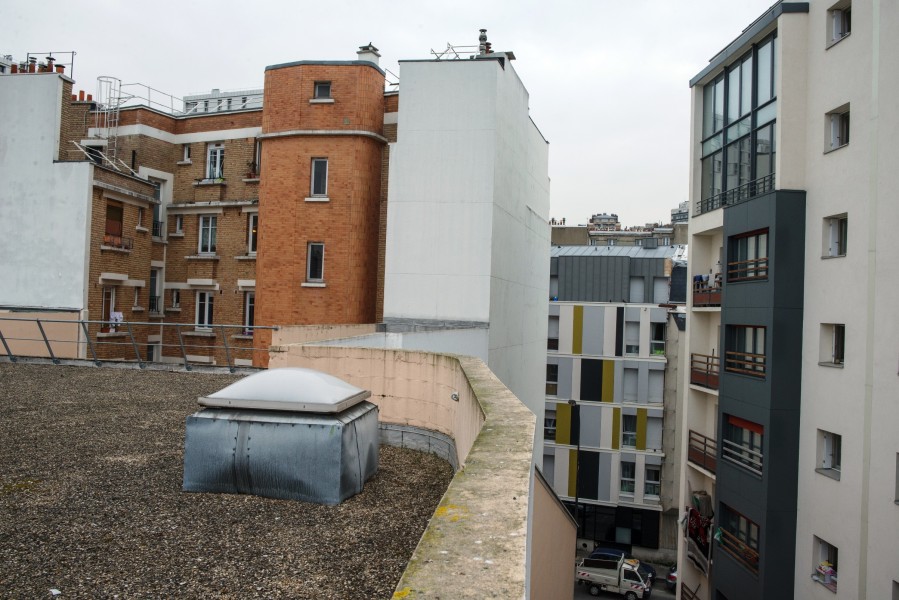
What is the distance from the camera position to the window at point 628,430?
41.6 metres

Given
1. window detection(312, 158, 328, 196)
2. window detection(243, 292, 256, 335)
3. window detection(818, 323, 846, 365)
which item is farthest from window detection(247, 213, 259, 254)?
window detection(818, 323, 846, 365)

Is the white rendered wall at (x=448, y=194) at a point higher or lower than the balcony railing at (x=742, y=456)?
higher

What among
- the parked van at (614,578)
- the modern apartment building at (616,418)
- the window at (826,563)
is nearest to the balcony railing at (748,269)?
the window at (826,563)

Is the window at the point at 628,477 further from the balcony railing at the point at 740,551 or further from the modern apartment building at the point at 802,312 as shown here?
the balcony railing at the point at 740,551

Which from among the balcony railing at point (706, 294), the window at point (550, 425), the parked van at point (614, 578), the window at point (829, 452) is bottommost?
the parked van at point (614, 578)

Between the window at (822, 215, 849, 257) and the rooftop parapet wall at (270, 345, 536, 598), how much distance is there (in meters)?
9.73

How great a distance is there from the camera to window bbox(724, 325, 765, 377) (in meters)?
18.4

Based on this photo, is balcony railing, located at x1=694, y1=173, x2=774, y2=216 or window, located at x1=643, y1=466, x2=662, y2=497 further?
window, located at x1=643, y1=466, x2=662, y2=497

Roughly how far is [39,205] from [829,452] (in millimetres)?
25213

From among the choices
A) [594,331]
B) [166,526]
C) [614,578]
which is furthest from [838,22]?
[594,331]

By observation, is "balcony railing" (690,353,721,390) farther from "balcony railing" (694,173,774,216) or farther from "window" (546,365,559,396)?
"window" (546,365,559,396)

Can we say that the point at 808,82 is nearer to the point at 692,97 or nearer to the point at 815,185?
the point at 815,185

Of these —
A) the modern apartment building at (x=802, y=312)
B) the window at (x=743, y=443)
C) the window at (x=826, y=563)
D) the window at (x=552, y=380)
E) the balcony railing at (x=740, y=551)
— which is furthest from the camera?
the window at (x=552, y=380)

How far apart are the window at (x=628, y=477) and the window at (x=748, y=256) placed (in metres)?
23.5
